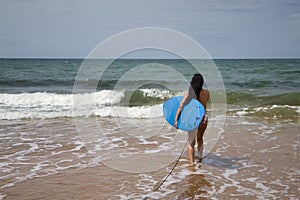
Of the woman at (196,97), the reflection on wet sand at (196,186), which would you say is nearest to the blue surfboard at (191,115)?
the woman at (196,97)

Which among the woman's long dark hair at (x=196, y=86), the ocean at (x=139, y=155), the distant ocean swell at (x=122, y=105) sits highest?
the woman's long dark hair at (x=196, y=86)

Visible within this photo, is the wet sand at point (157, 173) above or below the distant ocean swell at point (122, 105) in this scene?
below

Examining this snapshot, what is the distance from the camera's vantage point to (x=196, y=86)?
5414 mm

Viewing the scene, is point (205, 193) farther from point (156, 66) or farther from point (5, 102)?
point (156, 66)

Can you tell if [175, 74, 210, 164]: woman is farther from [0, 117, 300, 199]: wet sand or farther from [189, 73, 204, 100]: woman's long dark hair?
[0, 117, 300, 199]: wet sand

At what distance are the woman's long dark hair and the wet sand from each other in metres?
1.30

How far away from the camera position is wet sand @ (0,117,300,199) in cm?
472

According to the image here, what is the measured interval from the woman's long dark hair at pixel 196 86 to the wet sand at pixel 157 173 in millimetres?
1302

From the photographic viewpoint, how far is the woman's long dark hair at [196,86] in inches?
212

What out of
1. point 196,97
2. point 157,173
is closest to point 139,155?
point 157,173

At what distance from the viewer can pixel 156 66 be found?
30.2 metres

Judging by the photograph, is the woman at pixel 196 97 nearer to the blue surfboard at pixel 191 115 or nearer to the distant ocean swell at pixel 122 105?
the blue surfboard at pixel 191 115

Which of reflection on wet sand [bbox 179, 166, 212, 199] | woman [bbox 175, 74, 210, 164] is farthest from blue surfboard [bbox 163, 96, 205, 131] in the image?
reflection on wet sand [bbox 179, 166, 212, 199]

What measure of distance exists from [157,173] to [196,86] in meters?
1.58
